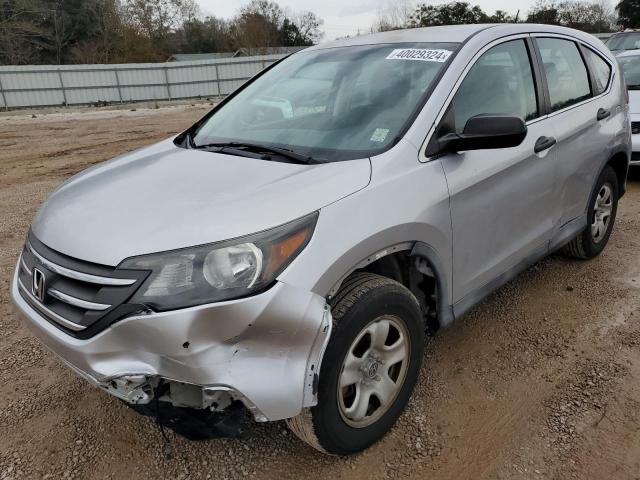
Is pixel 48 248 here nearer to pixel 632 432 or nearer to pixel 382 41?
pixel 382 41

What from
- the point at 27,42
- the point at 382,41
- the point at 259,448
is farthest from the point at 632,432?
the point at 27,42

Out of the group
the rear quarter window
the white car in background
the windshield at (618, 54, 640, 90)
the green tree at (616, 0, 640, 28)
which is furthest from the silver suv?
the green tree at (616, 0, 640, 28)

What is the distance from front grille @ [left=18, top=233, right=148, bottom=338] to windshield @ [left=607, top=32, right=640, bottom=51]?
42.6 ft

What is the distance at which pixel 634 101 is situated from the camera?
266 inches

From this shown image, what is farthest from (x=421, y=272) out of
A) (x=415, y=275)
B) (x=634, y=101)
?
(x=634, y=101)

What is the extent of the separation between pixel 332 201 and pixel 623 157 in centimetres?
320

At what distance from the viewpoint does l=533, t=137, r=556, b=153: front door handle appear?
9.79 feet

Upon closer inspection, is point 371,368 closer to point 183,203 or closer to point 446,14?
point 183,203

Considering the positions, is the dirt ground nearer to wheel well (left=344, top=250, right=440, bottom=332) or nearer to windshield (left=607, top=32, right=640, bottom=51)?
wheel well (left=344, top=250, right=440, bottom=332)

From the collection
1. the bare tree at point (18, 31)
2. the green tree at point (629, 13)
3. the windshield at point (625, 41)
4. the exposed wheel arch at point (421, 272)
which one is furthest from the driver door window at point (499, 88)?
the green tree at point (629, 13)

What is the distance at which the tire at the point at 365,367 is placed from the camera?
6.61 ft

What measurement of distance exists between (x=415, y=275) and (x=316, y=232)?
0.78 meters

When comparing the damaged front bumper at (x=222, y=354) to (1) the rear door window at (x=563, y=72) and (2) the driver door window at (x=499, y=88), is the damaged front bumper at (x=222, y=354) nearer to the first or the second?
(2) the driver door window at (x=499, y=88)

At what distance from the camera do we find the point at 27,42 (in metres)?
35.0
